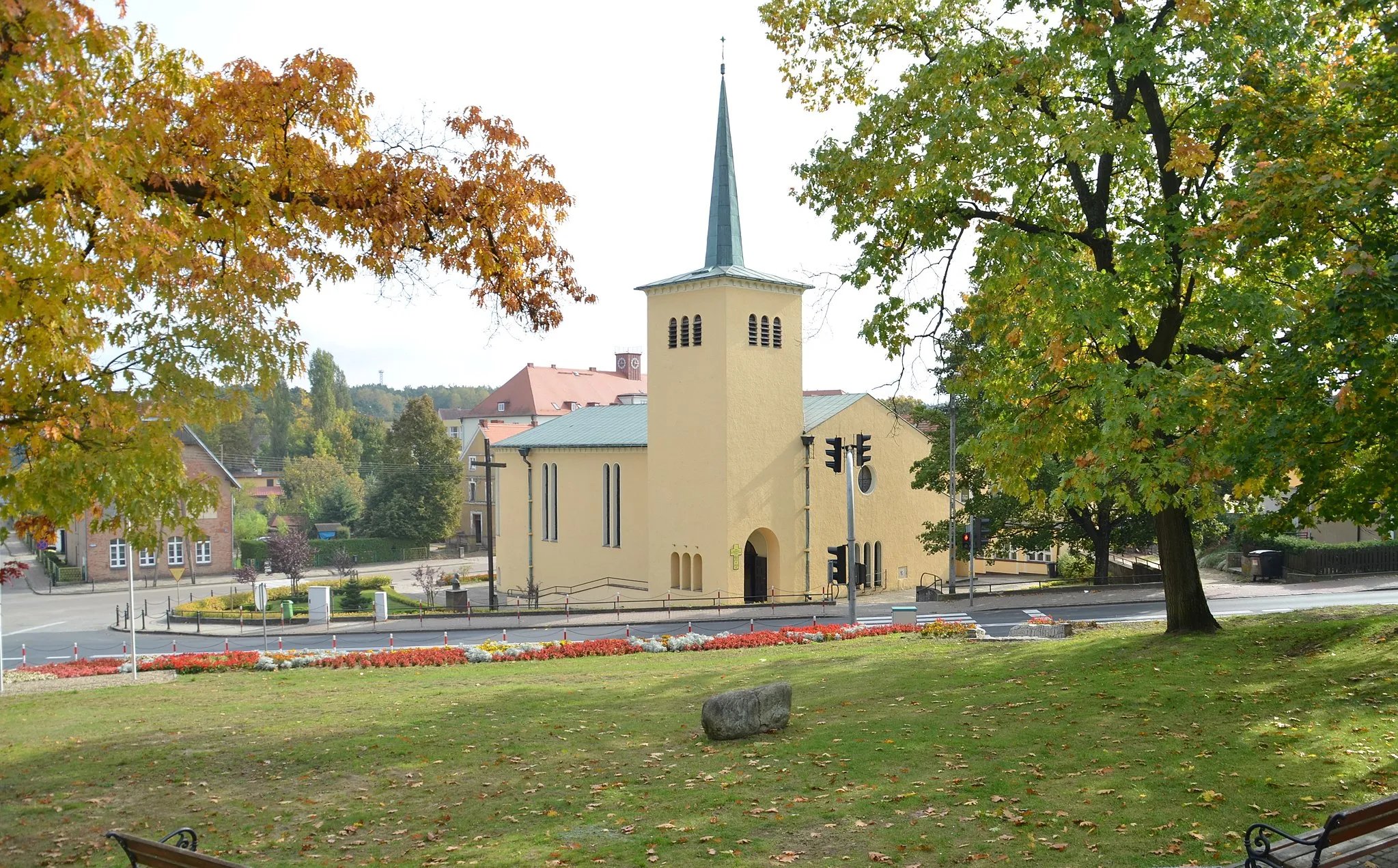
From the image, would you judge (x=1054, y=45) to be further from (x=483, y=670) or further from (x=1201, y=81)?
(x=483, y=670)

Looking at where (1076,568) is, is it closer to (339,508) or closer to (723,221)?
(723,221)

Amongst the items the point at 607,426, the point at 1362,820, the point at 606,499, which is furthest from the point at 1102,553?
the point at 1362,820

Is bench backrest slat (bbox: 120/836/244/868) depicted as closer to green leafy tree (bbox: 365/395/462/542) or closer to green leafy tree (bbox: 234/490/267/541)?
green leafy tree (bbox: 234/490/267/541)

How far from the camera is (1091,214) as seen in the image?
52.0 ft

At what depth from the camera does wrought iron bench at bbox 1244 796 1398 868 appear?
597cm

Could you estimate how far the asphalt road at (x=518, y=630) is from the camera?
101ft

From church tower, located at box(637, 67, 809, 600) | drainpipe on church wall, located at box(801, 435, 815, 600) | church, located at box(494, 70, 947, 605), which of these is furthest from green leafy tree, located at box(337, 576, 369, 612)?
drainpipe on church wall, located at box(801, 435, 815, 600)

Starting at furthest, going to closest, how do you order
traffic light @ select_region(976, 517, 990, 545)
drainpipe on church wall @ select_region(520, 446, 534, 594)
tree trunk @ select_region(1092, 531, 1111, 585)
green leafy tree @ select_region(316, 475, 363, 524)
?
1. green leafy tree @ select_region(316, 475, 363, 524)
2. drainpipe on church wall @ select_region(520, 446, 534, 594)
3. tree trunk @ select_region(1092, 531, 1111, 585)
4. traffic light @ select_region(976, 517, 990, 545)

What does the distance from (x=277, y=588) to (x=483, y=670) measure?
116 ft

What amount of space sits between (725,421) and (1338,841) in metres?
34.6

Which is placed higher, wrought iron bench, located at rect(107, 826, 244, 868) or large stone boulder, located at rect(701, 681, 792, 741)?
wrought iron bench, located at rect(107, 826, 244, 868)

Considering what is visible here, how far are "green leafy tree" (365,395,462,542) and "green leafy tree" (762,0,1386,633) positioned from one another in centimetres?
6185

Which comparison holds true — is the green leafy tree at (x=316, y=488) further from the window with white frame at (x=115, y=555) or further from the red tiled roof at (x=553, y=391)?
the window with white frame at (x=115, y=555)

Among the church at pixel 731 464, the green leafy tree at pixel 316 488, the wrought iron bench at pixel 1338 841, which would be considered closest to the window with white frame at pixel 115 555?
the green leafy tree at pixel 316 488
